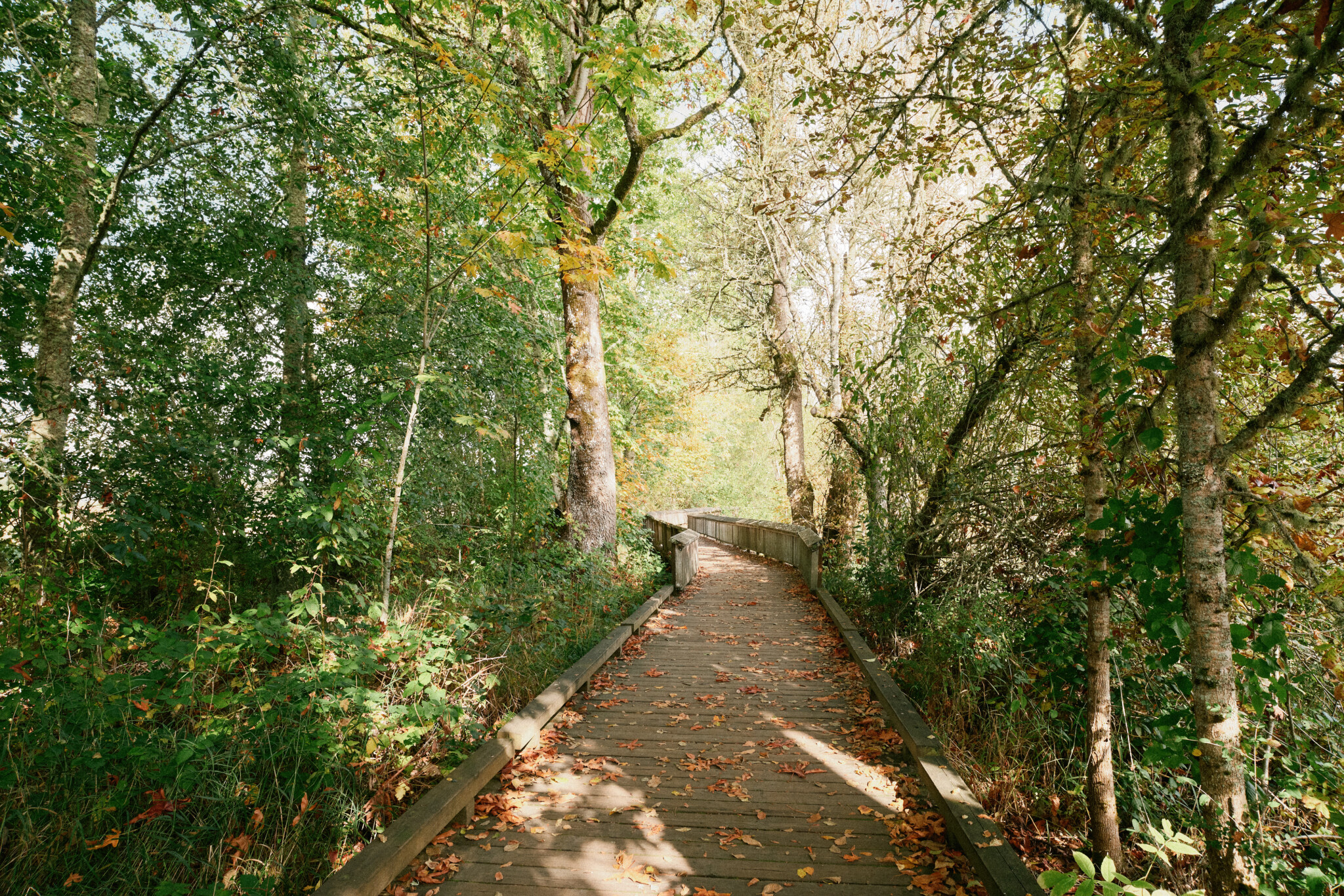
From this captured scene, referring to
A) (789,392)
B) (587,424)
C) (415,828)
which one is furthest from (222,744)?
(789,392)

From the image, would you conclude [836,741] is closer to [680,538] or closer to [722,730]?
[722,730]

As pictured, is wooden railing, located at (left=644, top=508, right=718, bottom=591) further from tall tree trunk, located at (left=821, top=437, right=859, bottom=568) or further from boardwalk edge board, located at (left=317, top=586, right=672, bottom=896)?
boardwalk edge board, located at (left=317, top=586, right=672, bottom=896)

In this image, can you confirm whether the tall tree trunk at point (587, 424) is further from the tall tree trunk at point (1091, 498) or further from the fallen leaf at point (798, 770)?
the tall tree trunk at point (1091, 498)

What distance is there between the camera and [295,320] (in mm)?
7148

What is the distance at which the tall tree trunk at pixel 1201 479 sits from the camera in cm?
244

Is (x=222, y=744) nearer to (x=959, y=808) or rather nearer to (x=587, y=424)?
(x=959, y=808)

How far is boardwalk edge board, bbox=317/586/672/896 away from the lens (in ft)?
8.45

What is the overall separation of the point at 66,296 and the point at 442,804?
22.1 ft

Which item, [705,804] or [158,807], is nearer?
[158,807]

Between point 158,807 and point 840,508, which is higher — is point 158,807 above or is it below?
below

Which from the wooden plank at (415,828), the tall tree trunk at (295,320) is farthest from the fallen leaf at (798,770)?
the tall tree trunk at (295,320)

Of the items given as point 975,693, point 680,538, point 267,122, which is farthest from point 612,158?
point 975,693

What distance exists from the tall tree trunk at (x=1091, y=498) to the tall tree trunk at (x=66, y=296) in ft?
26.8

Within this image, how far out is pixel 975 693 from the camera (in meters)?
4.73
